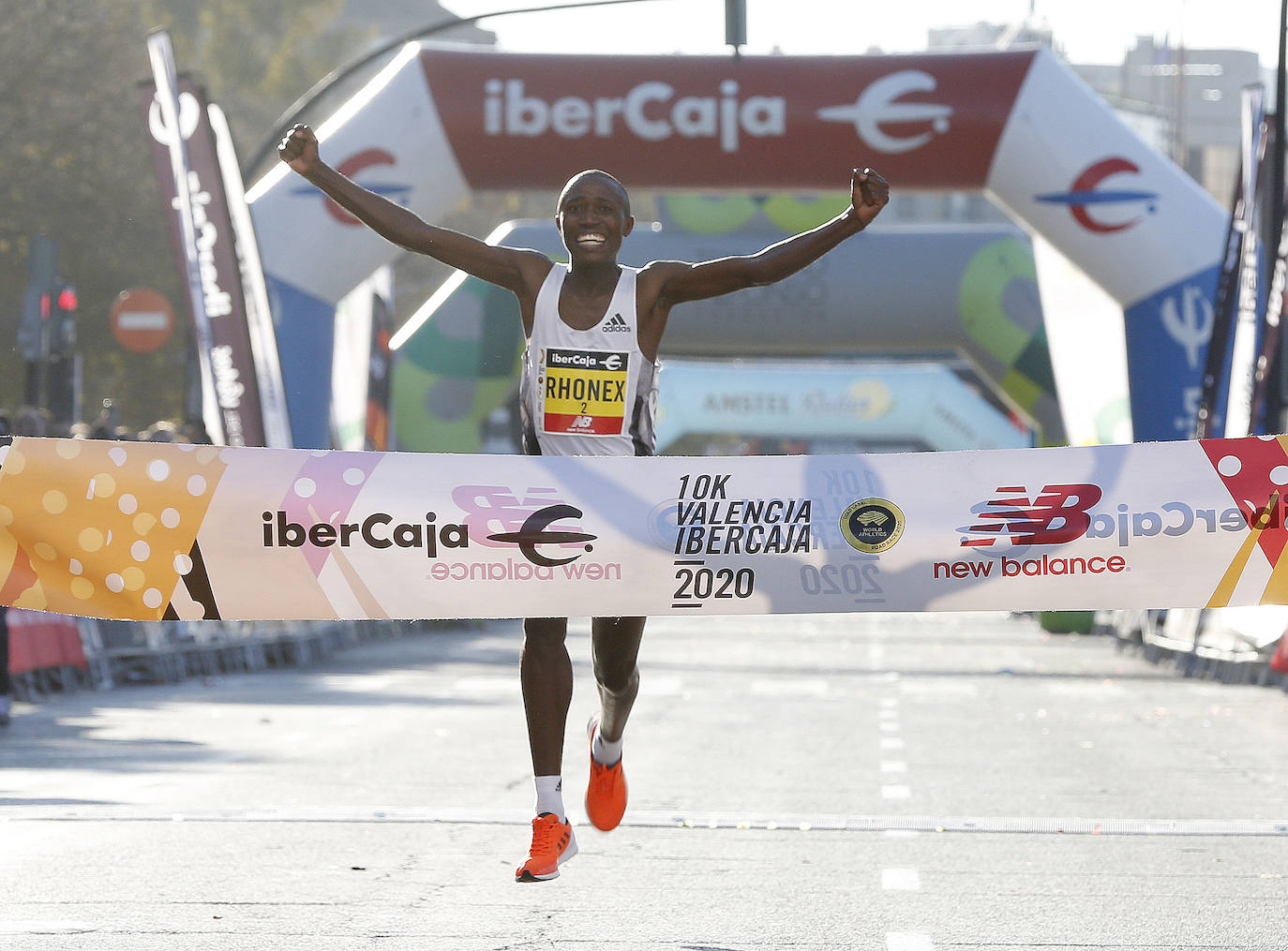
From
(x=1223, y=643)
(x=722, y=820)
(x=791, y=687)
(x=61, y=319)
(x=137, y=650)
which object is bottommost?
(x=1223, y=643)

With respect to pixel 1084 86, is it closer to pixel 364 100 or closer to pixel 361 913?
pixel 364 100

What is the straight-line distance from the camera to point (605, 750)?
738cm

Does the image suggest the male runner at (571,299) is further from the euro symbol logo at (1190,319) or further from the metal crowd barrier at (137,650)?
the euro symbol logo at (1190,319)

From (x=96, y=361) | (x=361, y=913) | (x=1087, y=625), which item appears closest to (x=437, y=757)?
(x=361, y=913)

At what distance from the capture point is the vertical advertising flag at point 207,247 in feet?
60.4

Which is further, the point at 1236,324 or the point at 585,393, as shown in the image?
A: the point at 1236,324

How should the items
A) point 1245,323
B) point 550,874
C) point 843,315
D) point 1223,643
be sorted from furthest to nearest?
point 843,315
point 1223,643
point 1245,323
point 550,874

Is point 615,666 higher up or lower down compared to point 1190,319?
higher up

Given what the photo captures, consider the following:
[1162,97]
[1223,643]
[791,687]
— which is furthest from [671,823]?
[1162,97]

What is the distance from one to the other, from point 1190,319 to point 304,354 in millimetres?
7349

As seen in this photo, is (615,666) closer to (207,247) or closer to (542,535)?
(542,535)

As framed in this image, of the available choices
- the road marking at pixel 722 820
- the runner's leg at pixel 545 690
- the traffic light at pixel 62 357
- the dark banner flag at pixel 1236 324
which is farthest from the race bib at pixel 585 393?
the traffic light at pixel 62 357

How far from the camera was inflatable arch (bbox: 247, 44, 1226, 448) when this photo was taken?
18156mm

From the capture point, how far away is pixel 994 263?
26.9 m
